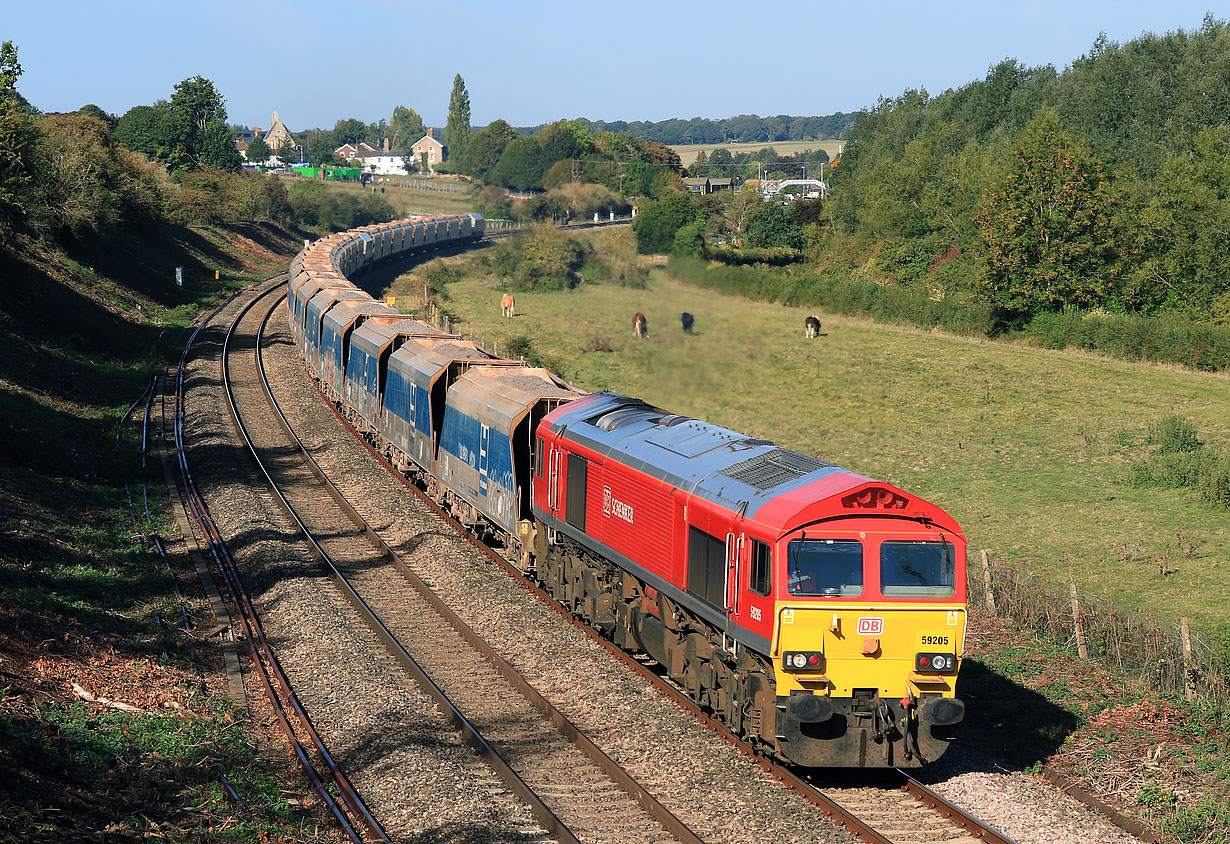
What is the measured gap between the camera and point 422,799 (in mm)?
14547

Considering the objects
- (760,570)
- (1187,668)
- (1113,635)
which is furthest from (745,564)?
(1113,635)

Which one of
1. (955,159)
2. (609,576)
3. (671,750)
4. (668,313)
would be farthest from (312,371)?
(955,159)

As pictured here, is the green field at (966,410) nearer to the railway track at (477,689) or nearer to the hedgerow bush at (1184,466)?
the hedgerow bush at (1184,466)

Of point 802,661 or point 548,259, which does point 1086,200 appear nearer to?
point 548,259

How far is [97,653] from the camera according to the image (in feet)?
60.5

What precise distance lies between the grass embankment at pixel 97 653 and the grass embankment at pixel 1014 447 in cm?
1109

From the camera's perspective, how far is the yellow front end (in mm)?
14242

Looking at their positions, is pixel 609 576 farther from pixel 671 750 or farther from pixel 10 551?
pixel 10 551

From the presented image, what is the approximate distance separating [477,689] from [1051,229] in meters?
52.1

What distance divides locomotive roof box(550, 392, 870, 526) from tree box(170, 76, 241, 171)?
10947 centimetres

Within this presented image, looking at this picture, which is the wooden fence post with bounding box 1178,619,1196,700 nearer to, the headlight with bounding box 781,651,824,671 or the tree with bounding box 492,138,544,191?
the headlight with bounding box 781,651,824,671

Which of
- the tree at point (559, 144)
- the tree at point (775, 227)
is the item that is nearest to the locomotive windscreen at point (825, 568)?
the tree at point (775, 227)

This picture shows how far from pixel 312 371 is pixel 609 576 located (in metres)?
32.7

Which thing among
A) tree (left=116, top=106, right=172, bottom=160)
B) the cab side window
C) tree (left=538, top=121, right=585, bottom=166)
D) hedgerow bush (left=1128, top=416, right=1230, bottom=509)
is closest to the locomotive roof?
the cab side window
